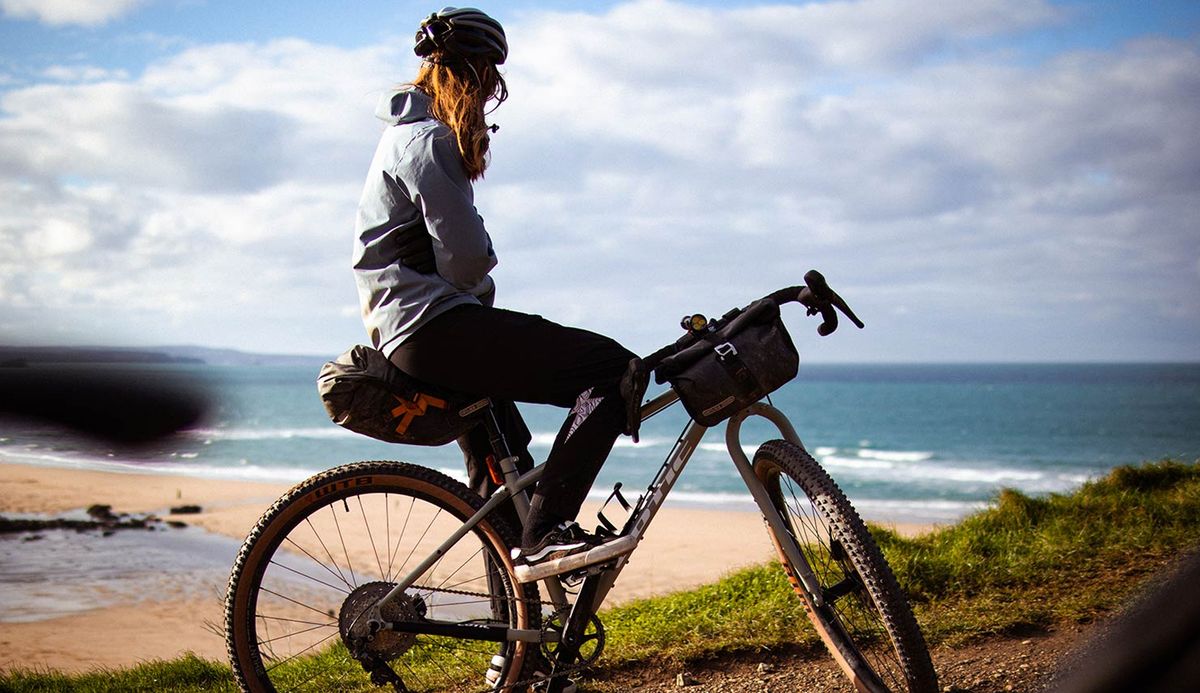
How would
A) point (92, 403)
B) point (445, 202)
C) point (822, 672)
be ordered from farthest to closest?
point (92, 403) → point (822, 672) → point (445, 202)

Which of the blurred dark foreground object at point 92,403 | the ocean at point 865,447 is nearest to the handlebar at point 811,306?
the ocean at point 865,447

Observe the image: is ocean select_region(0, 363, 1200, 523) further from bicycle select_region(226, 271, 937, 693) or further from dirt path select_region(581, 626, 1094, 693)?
bicycle select_region(226, 271, 937, 693)

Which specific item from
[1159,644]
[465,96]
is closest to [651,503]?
[465,96]

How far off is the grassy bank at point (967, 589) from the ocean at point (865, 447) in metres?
2.03

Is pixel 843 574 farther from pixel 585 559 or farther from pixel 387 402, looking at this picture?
pixel 387 402

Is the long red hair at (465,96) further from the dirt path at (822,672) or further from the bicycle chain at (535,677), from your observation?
the dirt path at (822,672)

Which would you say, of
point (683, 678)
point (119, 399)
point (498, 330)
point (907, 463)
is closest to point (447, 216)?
point (498, 330)

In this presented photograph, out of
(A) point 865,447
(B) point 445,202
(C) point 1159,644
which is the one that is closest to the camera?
(C) point 1159,644

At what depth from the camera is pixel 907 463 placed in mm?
43375

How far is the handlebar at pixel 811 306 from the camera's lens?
302 cm

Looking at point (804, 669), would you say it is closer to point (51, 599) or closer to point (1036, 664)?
point (1036, 664)

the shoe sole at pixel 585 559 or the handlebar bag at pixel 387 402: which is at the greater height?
the handlebar bag at pixel 387 402

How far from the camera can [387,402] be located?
10.5ft

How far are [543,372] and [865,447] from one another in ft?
168
